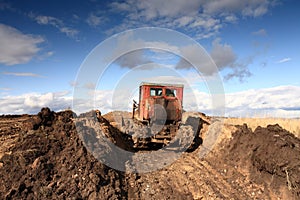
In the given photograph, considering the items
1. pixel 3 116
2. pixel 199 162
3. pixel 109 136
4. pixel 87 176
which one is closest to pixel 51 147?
pixel 87 176

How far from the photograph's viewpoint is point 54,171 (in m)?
8.23

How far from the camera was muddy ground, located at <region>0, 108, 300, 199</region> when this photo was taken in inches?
303

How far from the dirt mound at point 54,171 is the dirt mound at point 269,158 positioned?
4.16 meters

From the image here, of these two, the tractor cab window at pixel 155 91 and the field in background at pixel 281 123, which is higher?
the tractor cab window at pixel 155 91

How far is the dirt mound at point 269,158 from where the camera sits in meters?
8.40

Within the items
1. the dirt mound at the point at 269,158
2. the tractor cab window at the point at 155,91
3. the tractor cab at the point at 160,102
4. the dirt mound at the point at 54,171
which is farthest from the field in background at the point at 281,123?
the dirt mound at the point at 54,171

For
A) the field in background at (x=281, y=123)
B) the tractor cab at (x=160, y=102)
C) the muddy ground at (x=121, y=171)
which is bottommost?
the muddy ground at (x=121, y=171)

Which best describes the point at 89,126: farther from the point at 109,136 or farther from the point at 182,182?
the point at 182,182

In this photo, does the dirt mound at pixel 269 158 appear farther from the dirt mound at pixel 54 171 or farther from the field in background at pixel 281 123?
the dirt mound at pixel 54 171

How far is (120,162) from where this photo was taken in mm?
10758

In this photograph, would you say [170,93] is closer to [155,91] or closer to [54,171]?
[155,91]

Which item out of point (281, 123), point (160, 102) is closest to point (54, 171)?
point (160, 102)

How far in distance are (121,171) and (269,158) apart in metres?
4.73

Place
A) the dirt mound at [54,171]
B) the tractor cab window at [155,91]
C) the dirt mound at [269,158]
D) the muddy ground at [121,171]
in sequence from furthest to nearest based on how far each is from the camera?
1. the tractor cab window at [155,91]
2. the dirt mound at [269,158]
3. the muddy ground at [121,171]
4. the dirt mound at [54,171]
